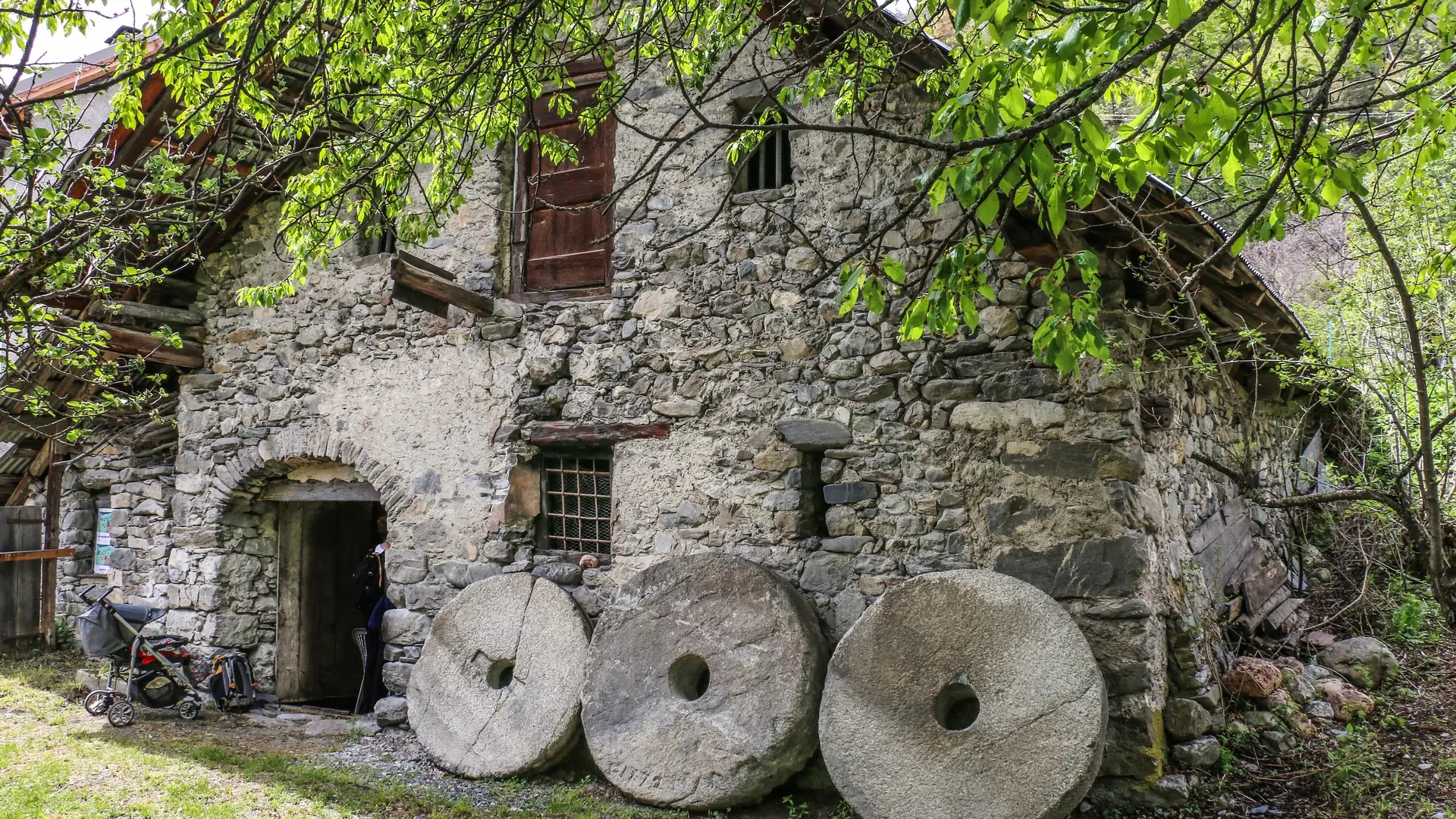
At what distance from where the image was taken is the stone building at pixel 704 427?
168 inches

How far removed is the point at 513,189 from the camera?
5.96 meters

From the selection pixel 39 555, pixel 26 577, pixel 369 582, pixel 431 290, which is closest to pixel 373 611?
pixel 369 582

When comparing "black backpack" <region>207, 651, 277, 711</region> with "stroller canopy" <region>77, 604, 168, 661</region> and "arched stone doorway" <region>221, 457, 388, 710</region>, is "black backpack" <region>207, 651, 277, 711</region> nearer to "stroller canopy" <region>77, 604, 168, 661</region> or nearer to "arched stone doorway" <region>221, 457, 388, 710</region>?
"arched stone doorway" <region>221, 457, 388, 710</region>

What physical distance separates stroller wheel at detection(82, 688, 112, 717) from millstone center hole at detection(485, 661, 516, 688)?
2699 millimetres

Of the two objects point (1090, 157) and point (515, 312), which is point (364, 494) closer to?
point (515, 312)

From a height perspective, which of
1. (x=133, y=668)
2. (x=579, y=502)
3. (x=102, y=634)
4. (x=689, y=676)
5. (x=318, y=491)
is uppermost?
(x=318, y=491)

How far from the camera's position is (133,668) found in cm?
596

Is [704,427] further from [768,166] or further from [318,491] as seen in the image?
[318,491]

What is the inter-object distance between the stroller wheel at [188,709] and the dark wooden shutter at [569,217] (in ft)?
11.5

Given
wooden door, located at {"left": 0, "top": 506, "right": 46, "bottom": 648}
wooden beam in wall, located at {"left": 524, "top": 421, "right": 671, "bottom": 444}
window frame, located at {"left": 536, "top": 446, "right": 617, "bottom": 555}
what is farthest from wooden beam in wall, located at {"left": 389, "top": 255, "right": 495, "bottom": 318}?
wooden door, located at {"left": 0, "top": 506, "right": 46, "bottom": 648}

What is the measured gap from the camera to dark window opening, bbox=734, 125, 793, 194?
16.9 feet

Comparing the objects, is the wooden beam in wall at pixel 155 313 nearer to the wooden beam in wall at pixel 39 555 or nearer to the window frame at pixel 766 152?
the wooden beam in wall at pixel 39 555

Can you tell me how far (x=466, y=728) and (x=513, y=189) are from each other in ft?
10.7

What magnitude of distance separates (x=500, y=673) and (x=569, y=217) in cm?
273
